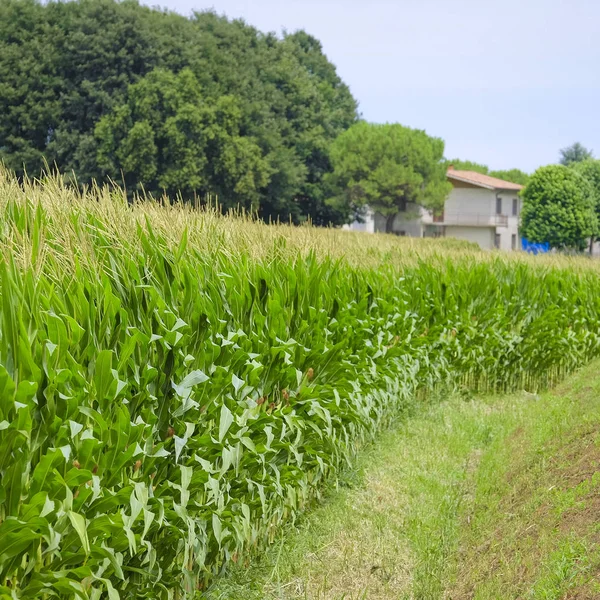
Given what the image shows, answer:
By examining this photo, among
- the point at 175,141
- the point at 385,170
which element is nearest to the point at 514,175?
the point at 385,170

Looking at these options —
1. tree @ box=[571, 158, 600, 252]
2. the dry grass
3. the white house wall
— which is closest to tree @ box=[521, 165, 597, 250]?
the white house wall

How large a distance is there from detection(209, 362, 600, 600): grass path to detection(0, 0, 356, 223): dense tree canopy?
28961mm

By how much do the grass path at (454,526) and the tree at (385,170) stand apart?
42.1 metres

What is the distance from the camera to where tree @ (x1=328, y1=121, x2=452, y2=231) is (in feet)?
164

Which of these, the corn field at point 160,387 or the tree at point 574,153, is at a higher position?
the tree at point 574,153

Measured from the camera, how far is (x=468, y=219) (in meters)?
64.0

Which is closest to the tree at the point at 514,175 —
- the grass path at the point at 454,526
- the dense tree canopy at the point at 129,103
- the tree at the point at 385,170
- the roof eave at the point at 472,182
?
the roof eave at the point at 472,182

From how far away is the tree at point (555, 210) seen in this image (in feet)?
196

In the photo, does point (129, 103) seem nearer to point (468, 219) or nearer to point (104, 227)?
point (104, 227)

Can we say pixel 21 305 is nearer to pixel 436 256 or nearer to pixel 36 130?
pixel 436 256

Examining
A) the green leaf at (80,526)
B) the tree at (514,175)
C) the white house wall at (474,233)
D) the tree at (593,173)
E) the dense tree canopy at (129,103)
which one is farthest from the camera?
the tree at (514,175)

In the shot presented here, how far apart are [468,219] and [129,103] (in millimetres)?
34847

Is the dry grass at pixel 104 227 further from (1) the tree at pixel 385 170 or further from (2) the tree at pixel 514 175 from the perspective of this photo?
(2) the tree at pixel 514 175

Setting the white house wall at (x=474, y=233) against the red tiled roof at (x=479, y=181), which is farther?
the white house wall at (x=474, y=233)
